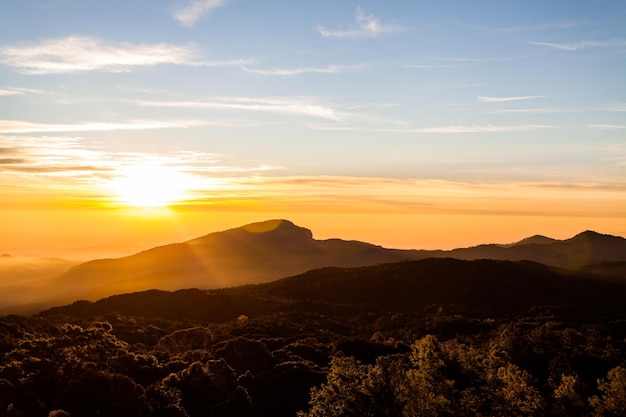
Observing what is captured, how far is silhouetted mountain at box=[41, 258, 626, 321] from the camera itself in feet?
380

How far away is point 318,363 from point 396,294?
72.0 m

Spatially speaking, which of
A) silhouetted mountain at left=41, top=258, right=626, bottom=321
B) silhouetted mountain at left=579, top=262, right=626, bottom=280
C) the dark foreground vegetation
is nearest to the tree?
the dark foreground vegetation

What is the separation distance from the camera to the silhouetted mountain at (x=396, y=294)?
115812mm

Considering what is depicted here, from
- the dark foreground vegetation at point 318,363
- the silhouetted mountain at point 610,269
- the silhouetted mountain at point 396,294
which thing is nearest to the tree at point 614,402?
the dark foreground vegetation at point 318,363

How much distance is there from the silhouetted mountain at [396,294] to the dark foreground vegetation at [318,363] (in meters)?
1.08

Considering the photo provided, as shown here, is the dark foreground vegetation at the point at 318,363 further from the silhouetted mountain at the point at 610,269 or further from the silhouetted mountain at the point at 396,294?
the silhouetted mountain at the point at 610,269

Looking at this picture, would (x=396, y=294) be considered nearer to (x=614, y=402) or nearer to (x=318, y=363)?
(x=318, y=363)

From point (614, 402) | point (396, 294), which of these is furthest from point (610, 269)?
point (614, 402)

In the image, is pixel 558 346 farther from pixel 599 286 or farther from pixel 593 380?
pixel 599 286

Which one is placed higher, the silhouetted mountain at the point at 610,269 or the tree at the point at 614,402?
the tree at the point at 614,402

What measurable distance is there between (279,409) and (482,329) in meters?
44.4

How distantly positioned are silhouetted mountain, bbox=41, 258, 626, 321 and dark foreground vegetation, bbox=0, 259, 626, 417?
108 cm

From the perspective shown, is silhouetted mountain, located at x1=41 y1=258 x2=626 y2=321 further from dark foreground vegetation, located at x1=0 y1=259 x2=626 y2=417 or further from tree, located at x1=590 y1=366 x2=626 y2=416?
tree, located at x1=590 y1=366 x2=626 y2=416

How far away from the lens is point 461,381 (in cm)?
4553
